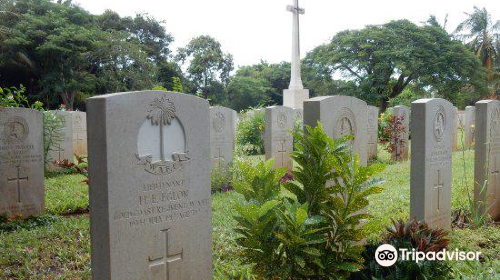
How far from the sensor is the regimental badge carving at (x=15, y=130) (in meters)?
6.27

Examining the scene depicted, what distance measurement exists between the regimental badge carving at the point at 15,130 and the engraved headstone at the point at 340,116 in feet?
13.9

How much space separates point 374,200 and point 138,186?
15.2ft

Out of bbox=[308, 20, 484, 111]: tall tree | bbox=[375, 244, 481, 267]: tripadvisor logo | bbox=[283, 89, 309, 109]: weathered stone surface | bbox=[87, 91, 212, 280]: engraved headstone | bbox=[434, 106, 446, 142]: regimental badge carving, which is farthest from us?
bbox=[308, 20, 484, 111]: tall tree

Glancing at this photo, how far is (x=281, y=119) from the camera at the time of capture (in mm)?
10617

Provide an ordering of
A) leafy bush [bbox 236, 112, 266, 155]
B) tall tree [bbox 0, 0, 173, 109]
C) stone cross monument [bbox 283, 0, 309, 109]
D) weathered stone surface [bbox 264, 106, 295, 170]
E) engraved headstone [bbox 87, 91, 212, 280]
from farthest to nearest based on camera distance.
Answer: tall tree [bbox 0, 0, 173, 109], stone cross monument [bbox 283, 0, 309, 109], leafy bush [bbox 236, 112, 266, 155], weathered stone surface [bbox 264, 106, 295, 170], engraved headstone [bbox 87, 91, 212, 280]

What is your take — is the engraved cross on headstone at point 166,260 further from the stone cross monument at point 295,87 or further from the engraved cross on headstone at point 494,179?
the stone cross monument at point 295,87

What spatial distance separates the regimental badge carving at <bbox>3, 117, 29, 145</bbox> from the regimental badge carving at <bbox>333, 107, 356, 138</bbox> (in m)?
4.43

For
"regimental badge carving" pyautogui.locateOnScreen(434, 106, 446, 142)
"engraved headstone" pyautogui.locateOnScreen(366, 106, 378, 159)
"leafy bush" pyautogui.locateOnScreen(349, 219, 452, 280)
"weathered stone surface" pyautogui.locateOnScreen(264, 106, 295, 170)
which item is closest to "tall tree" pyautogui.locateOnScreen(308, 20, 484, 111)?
"engraved headstone" pyautogui.locateOnScreen(366, 106, 378, 159)

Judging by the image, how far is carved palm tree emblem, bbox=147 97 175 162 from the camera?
3.01m

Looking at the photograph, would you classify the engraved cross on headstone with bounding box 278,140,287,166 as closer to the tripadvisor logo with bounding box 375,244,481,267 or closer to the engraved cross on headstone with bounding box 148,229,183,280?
the tripadvisor logo with bounding box 375,244,481,267

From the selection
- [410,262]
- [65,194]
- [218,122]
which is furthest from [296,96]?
[410,262]

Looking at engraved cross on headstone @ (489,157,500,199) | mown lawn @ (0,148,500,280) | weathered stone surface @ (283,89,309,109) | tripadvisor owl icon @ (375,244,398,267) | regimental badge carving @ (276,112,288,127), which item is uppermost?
weathered stone surface @ (283,89,309,109)

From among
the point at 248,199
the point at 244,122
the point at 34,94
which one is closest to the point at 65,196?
the point at 248,199

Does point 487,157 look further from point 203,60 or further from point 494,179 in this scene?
point 203,60
